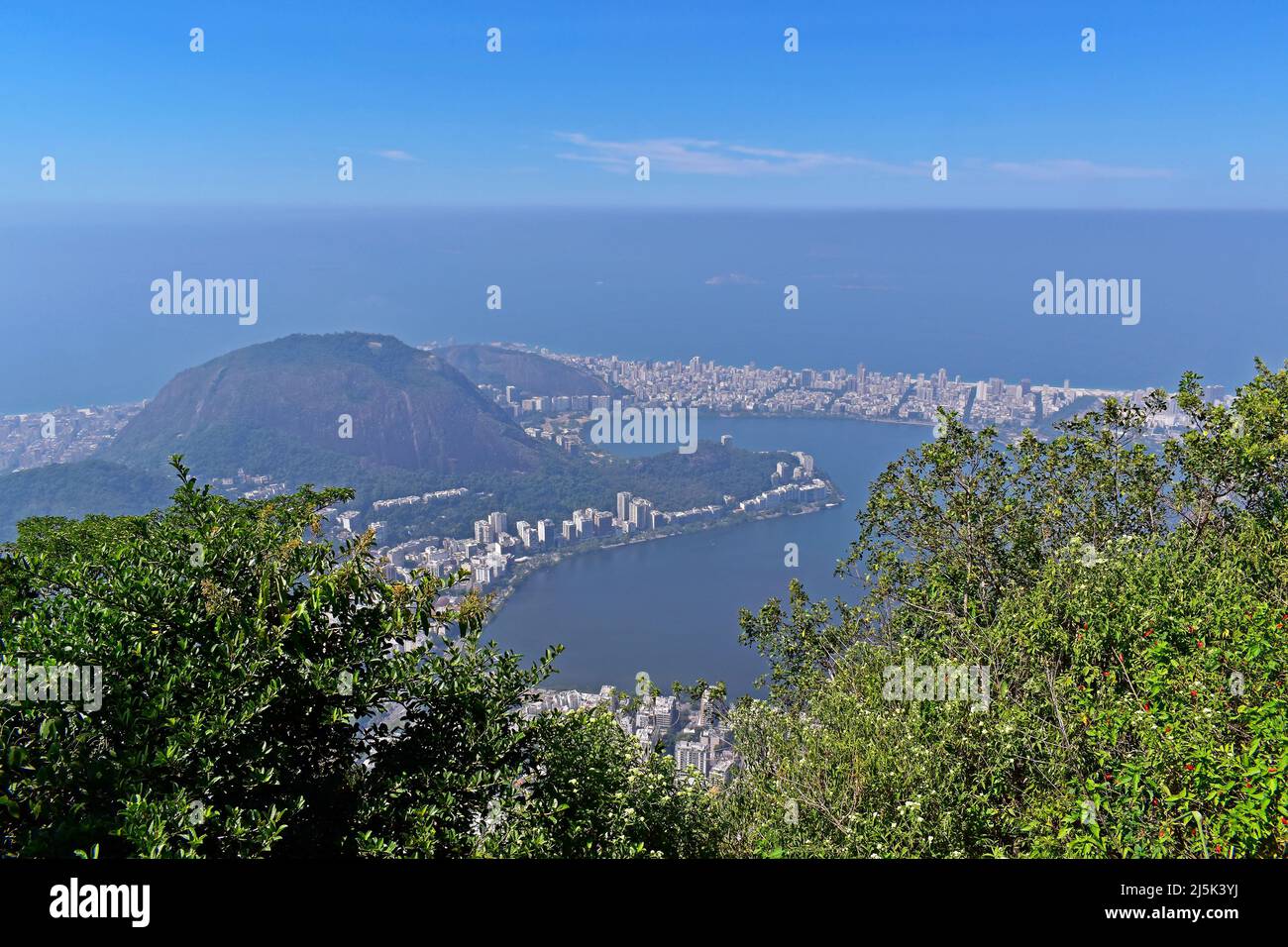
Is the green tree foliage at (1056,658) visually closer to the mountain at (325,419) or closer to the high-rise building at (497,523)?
the high-rise building at (497,523)

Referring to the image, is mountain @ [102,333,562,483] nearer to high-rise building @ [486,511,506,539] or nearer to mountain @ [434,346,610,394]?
mountain @ [434,346,610,394]

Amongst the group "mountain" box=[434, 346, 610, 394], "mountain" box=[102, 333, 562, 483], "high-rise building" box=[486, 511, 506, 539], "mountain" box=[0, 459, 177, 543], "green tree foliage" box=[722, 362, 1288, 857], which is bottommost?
"high-rise building" box=[486, 511, 506, 539]

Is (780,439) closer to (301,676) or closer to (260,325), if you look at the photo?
(301,676)

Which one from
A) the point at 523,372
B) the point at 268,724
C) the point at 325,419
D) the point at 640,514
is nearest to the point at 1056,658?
the point at 268,724

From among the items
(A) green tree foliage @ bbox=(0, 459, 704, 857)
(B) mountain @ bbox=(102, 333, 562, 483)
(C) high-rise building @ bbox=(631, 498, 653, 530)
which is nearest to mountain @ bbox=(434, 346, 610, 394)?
(B) mountain @ bbox=(102, 333, 562, 483)

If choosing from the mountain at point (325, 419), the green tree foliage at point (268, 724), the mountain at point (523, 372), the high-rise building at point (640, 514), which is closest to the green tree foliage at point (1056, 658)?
the green tree foliage at point (268, 724)

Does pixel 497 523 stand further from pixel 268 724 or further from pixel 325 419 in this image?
pixel 268 724

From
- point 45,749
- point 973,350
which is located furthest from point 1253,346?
point 45,749
